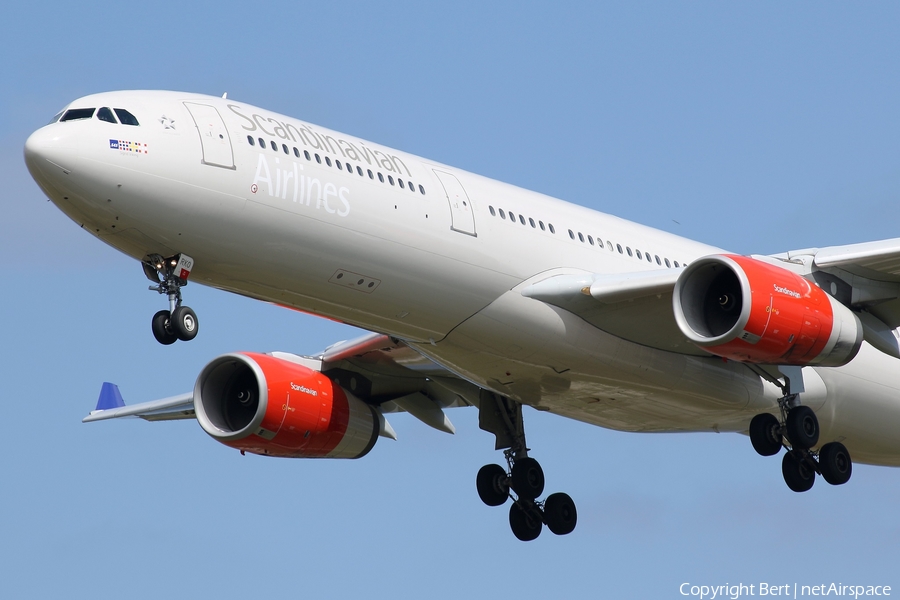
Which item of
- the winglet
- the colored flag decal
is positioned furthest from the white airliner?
the winglet

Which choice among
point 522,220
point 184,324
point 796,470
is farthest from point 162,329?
point 796,470

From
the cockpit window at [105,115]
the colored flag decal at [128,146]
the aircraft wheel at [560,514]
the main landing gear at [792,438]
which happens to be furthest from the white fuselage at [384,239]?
the aircraft wheel at [560,514]

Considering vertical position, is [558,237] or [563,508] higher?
[558,237]

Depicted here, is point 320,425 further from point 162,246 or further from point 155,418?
point 162,246

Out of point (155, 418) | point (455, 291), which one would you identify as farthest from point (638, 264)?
point (155, 418)

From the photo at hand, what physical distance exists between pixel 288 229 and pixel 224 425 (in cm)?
746

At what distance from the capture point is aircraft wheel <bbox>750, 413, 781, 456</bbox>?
26.2m

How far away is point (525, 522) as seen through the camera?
29.0m

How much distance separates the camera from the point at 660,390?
85.9ft

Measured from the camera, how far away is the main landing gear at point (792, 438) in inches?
1021

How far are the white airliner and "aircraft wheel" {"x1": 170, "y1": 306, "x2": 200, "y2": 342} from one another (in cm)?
3

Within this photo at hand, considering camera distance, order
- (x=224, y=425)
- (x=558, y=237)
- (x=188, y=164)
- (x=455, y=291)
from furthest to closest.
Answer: (x=224, y=425), (x=558, y=237), (x=455, y=291), (x=188, y=164)

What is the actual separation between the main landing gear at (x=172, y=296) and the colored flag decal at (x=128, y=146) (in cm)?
163

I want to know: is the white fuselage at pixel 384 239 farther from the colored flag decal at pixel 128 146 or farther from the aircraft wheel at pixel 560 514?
the aircraft wheel at pixel 560 514
